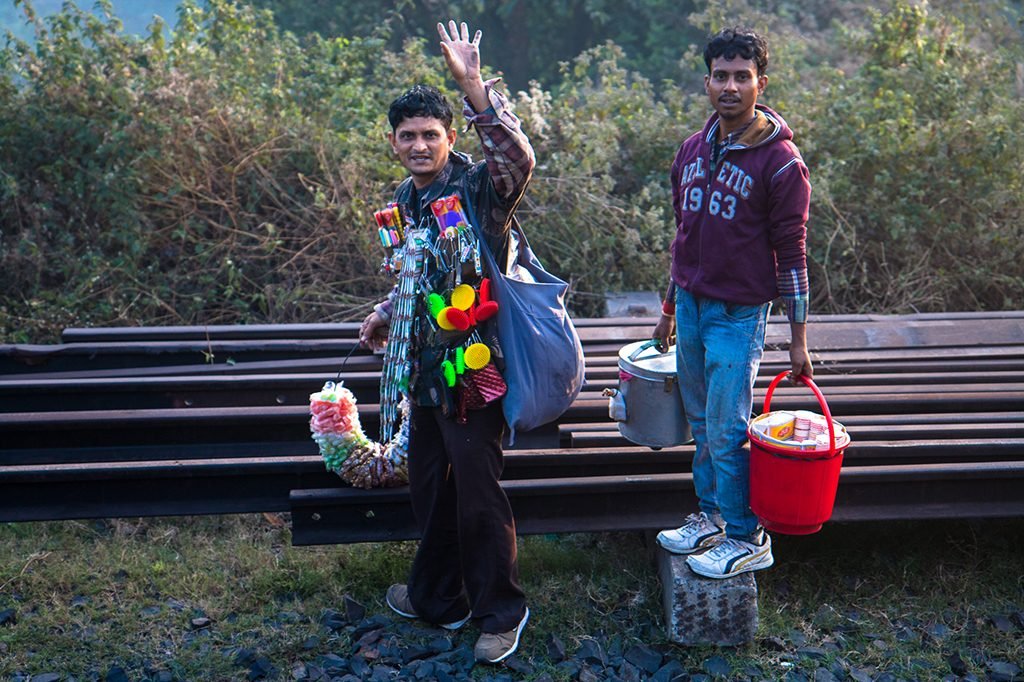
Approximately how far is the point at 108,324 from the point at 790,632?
5.12 metres

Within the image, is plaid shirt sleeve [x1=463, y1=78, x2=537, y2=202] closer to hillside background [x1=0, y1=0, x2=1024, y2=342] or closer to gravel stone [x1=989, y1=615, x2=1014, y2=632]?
gravel stone [x1=989, y1=615, x2=1014, y2=632]

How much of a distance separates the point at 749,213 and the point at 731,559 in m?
1.31

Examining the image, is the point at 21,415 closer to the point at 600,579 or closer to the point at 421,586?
the point at 421,586

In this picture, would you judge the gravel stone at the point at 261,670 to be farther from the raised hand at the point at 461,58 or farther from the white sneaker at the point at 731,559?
the raised hand at the point at 461,58

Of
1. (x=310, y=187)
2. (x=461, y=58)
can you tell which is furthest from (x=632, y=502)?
(x=310, y=187)

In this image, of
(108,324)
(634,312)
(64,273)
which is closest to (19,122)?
(64,273)

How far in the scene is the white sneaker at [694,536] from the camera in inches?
159

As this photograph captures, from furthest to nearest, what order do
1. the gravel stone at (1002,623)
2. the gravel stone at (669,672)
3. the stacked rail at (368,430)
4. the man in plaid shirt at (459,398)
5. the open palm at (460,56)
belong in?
the stacked rail at (368,430)
the gravel stone at (1002,623)
the gravel stone at (669,672)
the man in plaid shirt at (459,398)
the open palm at (460,56)

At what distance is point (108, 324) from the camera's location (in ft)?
23.5

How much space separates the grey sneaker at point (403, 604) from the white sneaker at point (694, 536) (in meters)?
0.85

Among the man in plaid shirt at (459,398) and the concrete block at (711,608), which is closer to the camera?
the man in plaid shirt at (459,398)

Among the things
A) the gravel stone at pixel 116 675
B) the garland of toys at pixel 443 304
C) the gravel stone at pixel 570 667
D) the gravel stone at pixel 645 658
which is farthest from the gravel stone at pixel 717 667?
the gravel stone at pixel 116 675

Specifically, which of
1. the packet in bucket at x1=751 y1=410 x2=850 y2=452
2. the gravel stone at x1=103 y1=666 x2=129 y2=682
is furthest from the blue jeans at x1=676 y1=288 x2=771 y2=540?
the gravel stone at x1=103 y1=666 x2=129 y2=682

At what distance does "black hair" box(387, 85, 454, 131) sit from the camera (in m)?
3.55
